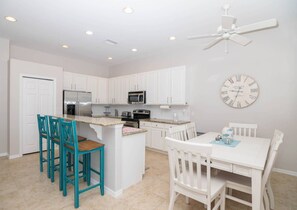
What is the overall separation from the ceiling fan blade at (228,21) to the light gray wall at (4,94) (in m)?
4.92

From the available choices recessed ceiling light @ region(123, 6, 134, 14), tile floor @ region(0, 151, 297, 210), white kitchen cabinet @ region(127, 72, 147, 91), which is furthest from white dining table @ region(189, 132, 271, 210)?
white kitchen cabinet @ region(127, 72, 147, 91)

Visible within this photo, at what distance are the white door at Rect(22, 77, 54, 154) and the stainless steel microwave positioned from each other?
7.85 feet

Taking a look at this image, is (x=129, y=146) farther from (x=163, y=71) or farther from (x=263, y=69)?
(x=263, y=69)

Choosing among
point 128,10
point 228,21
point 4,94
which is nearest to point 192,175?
point 228,21

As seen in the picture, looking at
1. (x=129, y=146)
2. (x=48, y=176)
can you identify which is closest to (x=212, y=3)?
(x=129, y=146)

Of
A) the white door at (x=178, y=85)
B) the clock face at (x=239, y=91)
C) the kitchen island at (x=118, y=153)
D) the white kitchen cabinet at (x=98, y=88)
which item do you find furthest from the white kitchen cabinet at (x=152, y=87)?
the kitchen island at (x=118, y=153)

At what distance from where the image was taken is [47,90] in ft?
14.2

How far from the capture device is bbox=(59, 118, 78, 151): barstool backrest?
1.99 m

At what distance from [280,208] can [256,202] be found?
1001 millimetres

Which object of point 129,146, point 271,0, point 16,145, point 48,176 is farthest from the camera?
point 16,145

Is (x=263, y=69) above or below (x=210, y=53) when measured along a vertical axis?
below

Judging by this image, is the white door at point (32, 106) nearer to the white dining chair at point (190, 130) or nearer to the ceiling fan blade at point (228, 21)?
the white dining chair at point (190, 130)

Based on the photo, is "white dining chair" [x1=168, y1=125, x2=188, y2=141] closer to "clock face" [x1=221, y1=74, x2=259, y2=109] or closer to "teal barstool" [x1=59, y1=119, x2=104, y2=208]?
"teal barstool" [x1=59, y1=119, x2=104, y2=208]

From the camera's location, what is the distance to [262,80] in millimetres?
3154
